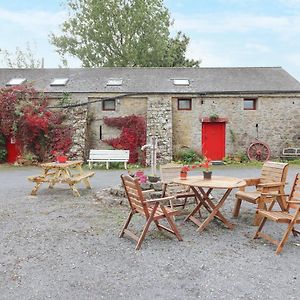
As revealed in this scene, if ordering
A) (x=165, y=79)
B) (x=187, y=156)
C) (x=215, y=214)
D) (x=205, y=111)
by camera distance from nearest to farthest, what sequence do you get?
(x=215, y=214) → (x=187, y=156) → (x=205, y=111) → (x=165, y=79)

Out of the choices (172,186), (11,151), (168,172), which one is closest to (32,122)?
(11,151)

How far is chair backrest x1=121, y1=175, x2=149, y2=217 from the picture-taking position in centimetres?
480

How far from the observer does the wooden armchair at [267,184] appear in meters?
5.89

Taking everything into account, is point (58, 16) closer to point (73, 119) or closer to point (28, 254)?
point (73, 119)

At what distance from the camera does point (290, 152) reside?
659 inches

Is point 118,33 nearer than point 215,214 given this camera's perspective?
No

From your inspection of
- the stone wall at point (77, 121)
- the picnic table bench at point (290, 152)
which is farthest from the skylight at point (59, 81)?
the picnic table bench at point (290, 152)

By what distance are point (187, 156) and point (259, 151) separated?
3581 millimetres

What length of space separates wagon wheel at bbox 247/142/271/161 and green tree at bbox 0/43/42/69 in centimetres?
2423

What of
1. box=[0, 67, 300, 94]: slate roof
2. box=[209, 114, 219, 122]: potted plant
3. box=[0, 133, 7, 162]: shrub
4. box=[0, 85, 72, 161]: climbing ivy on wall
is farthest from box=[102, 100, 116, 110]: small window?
box=[0, 133, 7, 162]: shrub

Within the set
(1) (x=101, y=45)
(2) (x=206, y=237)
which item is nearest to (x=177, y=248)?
(2) (x=206, y=237)

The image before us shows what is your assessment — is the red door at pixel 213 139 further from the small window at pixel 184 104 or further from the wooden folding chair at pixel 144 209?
the wooden folding chair at pixel 144 209

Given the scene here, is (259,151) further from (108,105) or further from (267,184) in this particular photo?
(267,184)

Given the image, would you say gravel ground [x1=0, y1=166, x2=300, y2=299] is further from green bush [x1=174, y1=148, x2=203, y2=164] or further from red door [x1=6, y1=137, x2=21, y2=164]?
red door [x1=6, y1=137, x2=21, y2=164]
